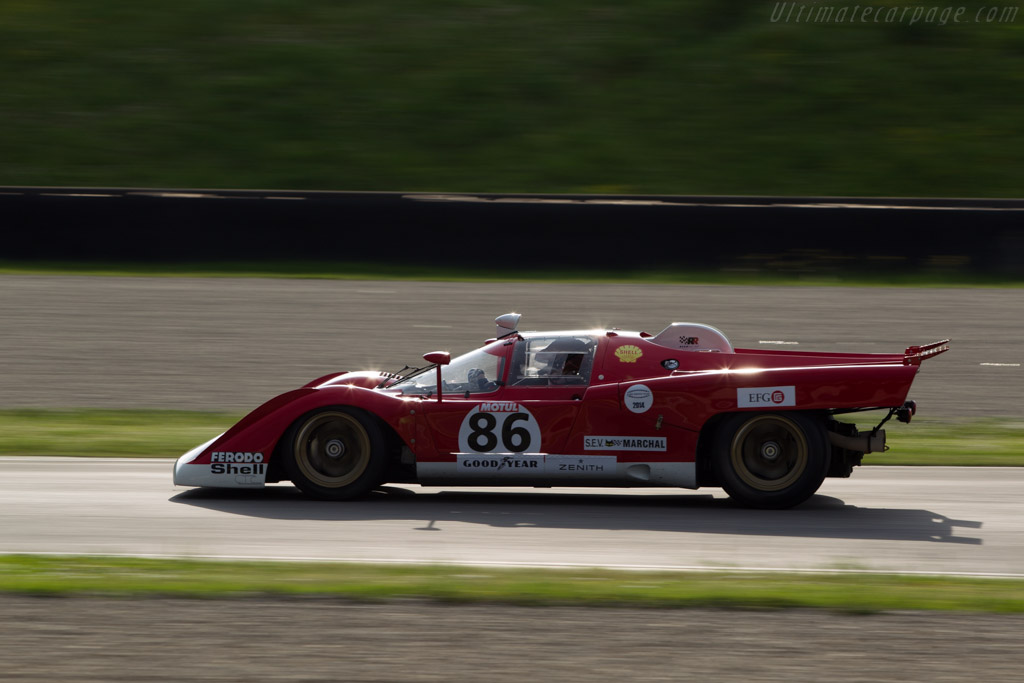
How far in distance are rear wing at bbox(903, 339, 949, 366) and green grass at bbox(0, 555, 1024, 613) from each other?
221 centimetres

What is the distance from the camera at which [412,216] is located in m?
18.6

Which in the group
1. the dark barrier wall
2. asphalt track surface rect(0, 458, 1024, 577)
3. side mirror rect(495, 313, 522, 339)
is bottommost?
asphalt track surface rect(0, 458, 1024, 577)

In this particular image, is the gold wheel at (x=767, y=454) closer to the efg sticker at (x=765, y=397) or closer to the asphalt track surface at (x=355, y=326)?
the efg sticker at (x=765, y=397)

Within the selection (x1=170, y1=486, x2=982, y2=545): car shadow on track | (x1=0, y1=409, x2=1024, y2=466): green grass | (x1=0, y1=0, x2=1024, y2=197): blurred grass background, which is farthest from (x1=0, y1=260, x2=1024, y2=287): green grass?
(x1=170, y1=486, x2=982, y2=545): car shadow on track

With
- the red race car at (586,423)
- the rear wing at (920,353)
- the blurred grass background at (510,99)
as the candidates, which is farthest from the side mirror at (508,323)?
the blurred grass background at (510,99)

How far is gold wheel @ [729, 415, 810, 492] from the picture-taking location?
27.4ft

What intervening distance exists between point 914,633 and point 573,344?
3.83 meters

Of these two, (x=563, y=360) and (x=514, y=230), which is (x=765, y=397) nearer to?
(x=563, y=360)

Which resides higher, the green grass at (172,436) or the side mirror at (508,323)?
the side mirror at (508,323)

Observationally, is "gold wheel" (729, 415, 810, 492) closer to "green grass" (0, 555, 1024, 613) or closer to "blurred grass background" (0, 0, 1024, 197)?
"green grass" (0, 555, 1024, 613)

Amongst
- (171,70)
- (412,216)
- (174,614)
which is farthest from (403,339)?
(171,70)

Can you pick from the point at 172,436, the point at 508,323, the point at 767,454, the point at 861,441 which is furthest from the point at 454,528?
the point at 172,436

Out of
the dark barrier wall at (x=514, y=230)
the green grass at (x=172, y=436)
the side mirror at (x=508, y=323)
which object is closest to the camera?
the side mirror at (x=508, y=323)

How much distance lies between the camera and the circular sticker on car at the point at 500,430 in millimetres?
8469
